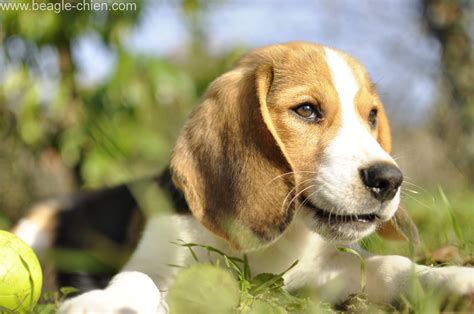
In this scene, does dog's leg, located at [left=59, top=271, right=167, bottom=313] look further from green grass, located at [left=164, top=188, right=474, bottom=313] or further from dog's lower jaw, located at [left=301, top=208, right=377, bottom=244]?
dog's lower jaw, located at [left=301, top=208, right=377, bottom=244]

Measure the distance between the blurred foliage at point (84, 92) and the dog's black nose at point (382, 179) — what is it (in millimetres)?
3290

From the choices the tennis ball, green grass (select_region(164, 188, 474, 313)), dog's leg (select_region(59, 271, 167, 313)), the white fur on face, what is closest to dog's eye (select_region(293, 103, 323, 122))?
the white fur on face

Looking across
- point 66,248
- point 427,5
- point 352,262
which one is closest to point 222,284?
point 352,262

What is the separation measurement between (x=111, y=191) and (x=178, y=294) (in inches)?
→ 108

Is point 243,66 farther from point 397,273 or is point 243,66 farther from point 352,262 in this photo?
point 397,273

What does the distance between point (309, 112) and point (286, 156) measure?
31cm

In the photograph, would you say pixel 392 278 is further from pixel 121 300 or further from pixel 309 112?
pixel 121 300

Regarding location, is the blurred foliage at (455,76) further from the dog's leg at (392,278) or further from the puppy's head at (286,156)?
the dog's leg at (392,278)

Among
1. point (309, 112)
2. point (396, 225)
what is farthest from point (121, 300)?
point (396, 225)

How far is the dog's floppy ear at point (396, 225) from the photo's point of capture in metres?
3.05

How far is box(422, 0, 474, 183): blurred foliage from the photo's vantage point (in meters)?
6.66

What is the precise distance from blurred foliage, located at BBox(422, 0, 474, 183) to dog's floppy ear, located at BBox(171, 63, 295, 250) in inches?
165

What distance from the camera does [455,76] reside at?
6.81 m

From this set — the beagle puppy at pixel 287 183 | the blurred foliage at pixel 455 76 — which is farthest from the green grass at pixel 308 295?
the blurred foliage at pixel 455 76
